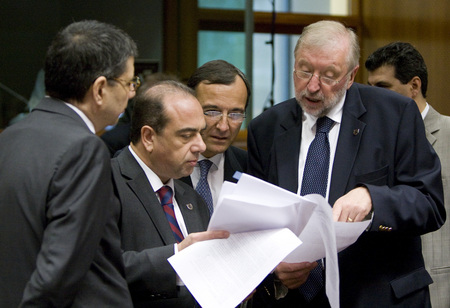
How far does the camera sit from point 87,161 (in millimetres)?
1393

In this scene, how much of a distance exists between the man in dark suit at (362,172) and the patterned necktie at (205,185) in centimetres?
25

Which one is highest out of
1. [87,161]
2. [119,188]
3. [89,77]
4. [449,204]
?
[89,77]

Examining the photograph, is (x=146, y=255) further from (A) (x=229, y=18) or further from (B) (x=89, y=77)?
(A) (x=229, y=18)

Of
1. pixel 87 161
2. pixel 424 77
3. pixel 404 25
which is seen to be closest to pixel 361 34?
pixel 404 25

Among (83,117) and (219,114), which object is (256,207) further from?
(219,114)

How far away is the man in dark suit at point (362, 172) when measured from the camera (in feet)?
6.41

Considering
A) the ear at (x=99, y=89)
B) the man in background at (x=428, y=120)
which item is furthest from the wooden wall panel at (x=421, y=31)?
the ear at (x=99, y=89)

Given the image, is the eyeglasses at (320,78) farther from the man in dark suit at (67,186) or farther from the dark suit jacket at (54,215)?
the dark suit jacket at (54,215)

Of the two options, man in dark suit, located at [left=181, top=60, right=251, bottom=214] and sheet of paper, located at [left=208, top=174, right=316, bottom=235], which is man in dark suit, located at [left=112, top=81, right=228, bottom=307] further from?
man in dark suit, located at [left=181, top=60, right=251, bottom=214]

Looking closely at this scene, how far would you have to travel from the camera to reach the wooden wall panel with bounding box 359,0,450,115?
13.2ft

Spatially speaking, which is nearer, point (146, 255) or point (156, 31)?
point (146, 255)

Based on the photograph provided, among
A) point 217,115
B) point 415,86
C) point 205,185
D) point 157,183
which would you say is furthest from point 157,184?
point 415,86

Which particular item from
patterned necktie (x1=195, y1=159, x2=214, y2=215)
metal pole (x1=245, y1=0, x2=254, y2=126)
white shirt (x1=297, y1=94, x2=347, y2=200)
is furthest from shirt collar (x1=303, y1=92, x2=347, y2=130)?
metal pole (x1=245, y1=0, x2=254, y2=126)

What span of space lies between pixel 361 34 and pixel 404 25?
62 centimetres
